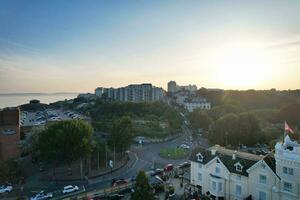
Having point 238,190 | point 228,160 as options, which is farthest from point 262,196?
point 228,160

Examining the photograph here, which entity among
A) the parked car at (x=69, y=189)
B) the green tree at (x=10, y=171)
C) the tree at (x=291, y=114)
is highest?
the tree at (x=291, y=114)

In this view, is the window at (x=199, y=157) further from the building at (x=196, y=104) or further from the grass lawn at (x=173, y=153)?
the building at (x=196, y=104)

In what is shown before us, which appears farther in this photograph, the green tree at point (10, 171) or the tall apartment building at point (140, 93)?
the tall apartment building at point (140, 93)

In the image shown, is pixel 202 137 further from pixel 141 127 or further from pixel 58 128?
pixel 58 128

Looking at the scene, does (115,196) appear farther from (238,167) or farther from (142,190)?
(238,167)

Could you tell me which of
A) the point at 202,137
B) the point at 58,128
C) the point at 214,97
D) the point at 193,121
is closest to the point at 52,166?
the point at 58,128

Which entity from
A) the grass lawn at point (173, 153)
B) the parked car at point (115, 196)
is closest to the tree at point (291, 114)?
the grass lawn at point (173, 153)
